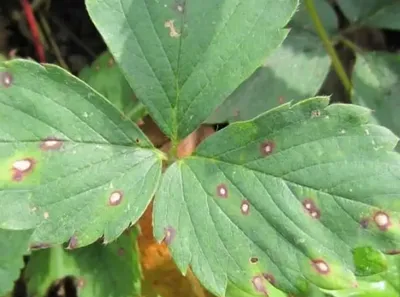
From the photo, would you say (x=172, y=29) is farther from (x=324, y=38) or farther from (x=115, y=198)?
(x=324, y=38)

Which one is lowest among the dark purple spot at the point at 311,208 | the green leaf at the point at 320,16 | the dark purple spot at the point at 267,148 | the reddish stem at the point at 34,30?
the dark purple spot at the point at 311,208

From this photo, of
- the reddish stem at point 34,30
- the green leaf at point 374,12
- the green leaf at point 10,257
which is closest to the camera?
the green leaf at point 10,257

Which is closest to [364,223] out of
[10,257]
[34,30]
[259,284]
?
[259,284]

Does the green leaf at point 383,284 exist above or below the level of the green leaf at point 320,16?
below

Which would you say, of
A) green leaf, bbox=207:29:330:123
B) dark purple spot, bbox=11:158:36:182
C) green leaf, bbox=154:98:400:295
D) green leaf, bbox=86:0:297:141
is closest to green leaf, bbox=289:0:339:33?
green leaf, bbox=207:29:330:123

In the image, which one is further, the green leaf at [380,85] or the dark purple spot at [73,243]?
the green leaf at [380,85]

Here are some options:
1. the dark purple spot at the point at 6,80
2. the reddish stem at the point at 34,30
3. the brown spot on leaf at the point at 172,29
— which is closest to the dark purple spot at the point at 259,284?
the brown spot on leaf at the point at 172,29

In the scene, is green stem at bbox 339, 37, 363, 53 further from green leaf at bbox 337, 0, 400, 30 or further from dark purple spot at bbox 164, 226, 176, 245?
dark purple spot at bbox 164, 226, 176, 245

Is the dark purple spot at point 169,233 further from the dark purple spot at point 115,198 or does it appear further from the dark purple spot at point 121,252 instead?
the dark purple spot at point 121,252

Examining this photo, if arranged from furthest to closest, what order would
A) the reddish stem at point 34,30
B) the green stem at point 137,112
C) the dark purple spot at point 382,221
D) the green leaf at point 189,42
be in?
1. the reddish stem at point 34,30
2. the green stem at point 137,112
3. the green leaf at point 189,42
4. the dark purple spot at point 382,221
